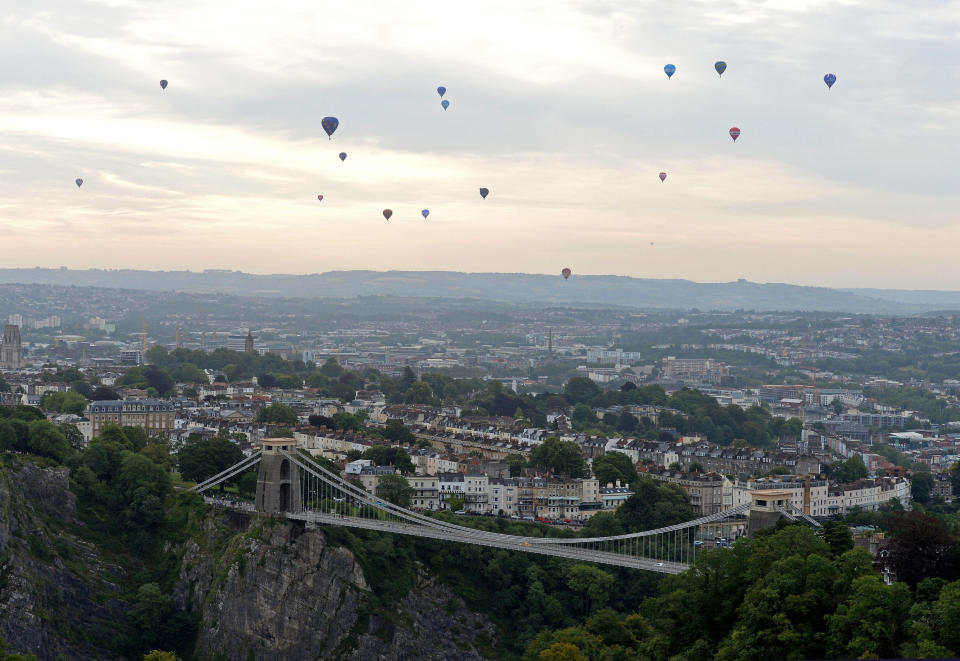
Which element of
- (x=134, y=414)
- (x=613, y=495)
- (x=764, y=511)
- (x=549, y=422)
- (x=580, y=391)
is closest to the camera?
(x=764, y=511)

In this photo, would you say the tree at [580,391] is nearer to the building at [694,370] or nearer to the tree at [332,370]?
the tree at [332,370]

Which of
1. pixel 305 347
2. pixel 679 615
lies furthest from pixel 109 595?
pixel 305 347

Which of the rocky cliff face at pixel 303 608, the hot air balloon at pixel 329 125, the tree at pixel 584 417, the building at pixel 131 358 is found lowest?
the rocky cliff face at pixel 303 608

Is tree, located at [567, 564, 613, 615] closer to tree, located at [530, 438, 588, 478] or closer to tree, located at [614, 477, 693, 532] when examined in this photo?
tree, located at [614, 477, 693, 532]

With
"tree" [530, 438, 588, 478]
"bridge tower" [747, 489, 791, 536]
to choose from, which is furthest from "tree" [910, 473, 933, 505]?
"bridge tower" [747, 489, 791, 536]

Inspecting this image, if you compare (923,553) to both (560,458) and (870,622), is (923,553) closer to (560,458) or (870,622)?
(870,622)

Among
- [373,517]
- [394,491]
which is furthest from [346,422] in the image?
[373,517]

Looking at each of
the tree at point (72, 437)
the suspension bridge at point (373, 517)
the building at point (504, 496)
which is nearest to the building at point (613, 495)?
the building at point (504, 496)
